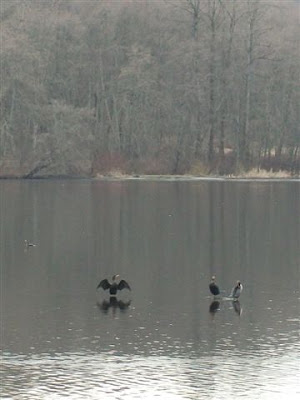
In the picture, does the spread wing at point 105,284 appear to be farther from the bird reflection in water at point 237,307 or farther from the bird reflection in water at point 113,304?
the bird reflection in water at point 237,307

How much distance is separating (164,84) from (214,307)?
210 feet

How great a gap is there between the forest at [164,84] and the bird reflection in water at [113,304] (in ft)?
181

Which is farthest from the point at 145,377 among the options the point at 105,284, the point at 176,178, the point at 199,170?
the point at 199,170

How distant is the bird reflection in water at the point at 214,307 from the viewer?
26.1 meters

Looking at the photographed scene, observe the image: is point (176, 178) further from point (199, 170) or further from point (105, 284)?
point (105, 284)

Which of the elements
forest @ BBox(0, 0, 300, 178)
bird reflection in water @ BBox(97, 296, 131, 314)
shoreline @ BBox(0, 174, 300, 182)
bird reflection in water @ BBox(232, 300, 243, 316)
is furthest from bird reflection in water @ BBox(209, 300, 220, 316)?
forest @ BBox(0, 0, 300, 178)

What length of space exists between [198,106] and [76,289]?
61.8 metres

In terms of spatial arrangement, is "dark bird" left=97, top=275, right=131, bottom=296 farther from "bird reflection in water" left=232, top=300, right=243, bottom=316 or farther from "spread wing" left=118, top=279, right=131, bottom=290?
"bird reflection in water" left=232, top=300, right=243, bottom=316

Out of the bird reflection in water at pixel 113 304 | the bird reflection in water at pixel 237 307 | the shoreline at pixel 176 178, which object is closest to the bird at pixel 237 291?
the bird reflection in water at pixel 237 307

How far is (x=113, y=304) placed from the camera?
27.3m

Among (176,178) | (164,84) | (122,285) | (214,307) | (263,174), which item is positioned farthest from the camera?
(164,84)

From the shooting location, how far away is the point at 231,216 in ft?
168

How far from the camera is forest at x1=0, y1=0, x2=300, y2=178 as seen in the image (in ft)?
278

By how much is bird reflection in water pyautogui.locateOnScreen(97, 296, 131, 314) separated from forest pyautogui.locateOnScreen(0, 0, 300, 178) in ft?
181
